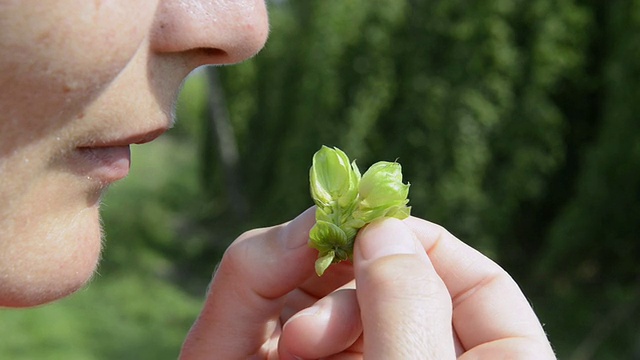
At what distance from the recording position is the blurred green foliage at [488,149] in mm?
4535

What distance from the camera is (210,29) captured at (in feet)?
2.49

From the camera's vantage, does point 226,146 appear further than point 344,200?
Yes

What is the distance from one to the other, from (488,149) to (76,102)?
15.7ft

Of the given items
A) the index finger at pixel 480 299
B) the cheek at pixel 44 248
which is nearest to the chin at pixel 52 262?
the cheek at pixel 44 248

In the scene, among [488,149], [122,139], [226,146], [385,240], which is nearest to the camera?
[122,139]

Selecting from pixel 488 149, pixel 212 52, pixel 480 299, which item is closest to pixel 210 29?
pixel 212 52

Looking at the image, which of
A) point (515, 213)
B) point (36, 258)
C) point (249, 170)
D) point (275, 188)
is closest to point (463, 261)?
point (36, 258)

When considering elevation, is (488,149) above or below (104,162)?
below

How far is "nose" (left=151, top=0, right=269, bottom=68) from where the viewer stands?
73 cm

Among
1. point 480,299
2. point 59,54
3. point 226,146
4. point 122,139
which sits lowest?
point 226,146

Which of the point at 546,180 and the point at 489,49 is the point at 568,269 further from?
the point at 489,49

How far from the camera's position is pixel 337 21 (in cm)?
662

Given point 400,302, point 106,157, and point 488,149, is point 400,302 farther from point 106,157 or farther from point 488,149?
point 488,149

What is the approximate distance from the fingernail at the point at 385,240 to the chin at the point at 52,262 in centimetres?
30
